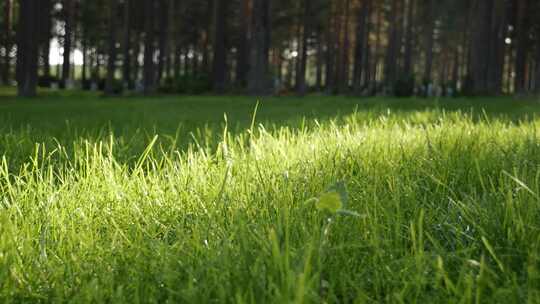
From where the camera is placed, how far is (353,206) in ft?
6.79

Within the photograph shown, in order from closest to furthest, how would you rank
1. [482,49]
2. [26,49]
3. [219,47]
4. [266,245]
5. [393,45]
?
[266,245] < [26,49] < [482,49] < [219,47] < [393,45]

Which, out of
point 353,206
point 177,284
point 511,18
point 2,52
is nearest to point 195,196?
point 353,206

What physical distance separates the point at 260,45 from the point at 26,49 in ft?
29.9

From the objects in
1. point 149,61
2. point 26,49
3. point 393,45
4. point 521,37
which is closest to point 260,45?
point 149,61

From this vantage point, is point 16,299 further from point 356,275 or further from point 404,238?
point 404,238

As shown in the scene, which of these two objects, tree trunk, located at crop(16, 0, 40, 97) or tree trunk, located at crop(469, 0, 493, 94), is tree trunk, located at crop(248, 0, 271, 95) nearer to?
tree trunk, located at crop(16, 0, 40, 97)

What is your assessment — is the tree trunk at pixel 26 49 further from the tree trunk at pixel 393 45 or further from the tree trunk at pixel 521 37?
the tree trunk at pixel 393 45

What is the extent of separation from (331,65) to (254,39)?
2240 centimetres

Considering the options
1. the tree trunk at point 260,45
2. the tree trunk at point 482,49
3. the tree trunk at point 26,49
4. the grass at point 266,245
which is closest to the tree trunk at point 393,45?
the tree trunk at point 482,49

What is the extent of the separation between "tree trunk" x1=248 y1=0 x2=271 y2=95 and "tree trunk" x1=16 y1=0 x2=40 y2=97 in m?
8.65

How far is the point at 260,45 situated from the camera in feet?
79.6

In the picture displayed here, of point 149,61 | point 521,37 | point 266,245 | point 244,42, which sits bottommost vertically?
point 266,245

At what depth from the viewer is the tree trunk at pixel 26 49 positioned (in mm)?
19219

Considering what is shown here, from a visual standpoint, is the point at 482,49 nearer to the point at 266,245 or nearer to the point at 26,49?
the point at 26,49
